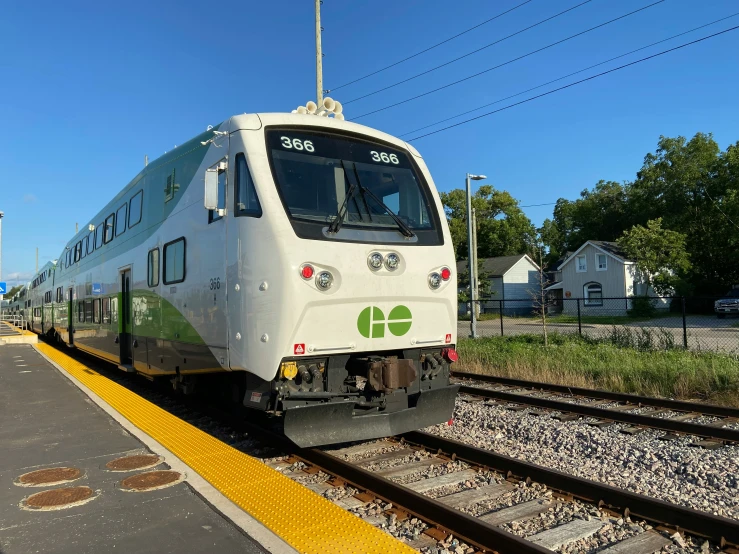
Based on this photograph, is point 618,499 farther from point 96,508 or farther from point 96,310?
point 96,310

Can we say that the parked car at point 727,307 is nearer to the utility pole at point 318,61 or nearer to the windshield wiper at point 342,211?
the utility pole at point 318,61

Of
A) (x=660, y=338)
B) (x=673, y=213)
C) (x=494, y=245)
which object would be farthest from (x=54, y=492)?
(x=494, y=245)

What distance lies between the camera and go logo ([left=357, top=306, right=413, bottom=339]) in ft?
18.6

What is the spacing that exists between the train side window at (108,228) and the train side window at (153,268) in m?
3.77

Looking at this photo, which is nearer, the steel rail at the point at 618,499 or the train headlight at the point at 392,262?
the steel rail at the point at 618,499

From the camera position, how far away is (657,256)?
4175cm

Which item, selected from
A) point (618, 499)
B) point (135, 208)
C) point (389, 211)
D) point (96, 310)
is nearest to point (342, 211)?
point (389, 211)

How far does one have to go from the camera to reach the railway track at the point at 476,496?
12.7ft

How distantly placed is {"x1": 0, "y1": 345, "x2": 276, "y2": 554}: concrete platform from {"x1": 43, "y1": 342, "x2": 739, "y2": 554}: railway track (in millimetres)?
1155

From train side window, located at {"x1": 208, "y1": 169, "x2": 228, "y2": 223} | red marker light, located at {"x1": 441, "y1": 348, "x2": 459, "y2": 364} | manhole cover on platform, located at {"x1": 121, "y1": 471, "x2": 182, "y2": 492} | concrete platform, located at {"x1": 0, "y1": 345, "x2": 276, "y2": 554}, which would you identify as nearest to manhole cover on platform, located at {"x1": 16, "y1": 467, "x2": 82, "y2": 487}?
concrete platform, located at {"x1": 0, "y1": 345, "x2": 276, "y2": 554}

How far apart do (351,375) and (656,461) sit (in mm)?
3197

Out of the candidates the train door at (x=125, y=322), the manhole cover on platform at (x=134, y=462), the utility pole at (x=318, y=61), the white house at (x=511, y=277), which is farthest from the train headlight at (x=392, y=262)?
the white house at (x=511, y=277)

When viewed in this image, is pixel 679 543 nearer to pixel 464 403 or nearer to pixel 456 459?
pixel 456 459

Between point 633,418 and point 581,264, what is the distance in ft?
132
